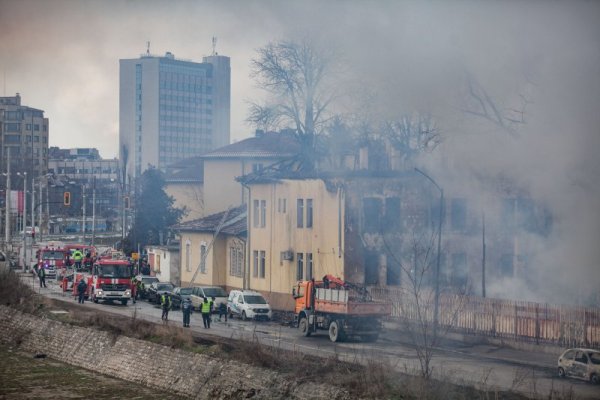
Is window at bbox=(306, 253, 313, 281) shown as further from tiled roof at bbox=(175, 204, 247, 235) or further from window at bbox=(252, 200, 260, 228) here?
tiled roof at bbox=(175, 204, 247, 235)

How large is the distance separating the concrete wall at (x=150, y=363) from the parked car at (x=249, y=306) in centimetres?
981

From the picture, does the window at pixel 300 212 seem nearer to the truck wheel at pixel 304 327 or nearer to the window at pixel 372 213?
the window at pixel 372 213

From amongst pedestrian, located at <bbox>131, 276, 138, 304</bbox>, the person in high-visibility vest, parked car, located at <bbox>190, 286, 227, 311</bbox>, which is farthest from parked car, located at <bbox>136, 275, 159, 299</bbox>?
the person in high-visibility vest

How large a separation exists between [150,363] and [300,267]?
17.1 metres

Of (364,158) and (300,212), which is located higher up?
(364,158)

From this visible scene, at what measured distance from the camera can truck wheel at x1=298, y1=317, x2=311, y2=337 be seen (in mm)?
39500

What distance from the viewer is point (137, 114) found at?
19100cm

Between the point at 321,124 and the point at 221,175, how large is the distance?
2585 cm

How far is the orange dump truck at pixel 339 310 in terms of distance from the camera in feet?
122

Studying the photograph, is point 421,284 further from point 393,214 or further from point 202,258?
point 202,258

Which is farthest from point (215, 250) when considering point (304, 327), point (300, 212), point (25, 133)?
point (25, 133)

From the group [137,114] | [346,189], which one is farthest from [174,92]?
[346,189]

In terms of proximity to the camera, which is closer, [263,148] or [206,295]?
[206,295]

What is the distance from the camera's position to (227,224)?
188ft
